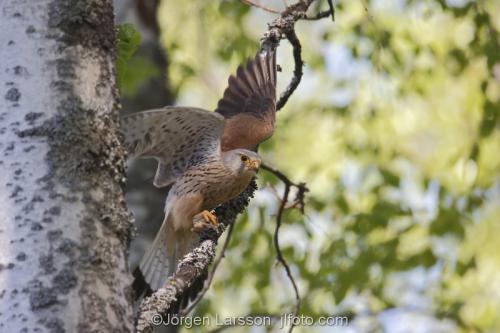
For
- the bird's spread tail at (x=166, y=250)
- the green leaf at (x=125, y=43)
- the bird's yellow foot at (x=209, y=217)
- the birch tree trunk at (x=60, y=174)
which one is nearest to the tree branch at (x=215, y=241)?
the bird's yellow foot at (x=209, y=217)

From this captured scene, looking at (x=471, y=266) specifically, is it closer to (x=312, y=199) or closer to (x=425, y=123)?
(x=312, y=199)

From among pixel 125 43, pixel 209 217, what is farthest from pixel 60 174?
pixel 209 217

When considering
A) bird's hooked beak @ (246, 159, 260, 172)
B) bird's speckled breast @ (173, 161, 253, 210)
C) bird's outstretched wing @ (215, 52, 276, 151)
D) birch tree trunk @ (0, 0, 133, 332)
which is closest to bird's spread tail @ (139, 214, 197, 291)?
bird's speckled breast @ (173, 161, 253, 210)

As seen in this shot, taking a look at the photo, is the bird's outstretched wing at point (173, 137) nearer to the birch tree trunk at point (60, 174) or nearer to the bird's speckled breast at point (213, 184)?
the bird's speckled breast at point (213, 184)

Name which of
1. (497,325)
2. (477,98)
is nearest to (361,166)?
(477,98)

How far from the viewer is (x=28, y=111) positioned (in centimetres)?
191

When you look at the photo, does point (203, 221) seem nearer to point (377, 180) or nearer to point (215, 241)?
point (215, 241)

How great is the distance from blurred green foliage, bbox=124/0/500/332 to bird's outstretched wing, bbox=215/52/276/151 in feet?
1.11

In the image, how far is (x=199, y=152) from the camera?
4402mm

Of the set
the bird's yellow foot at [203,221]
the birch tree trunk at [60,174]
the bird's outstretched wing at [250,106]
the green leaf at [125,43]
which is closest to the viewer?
the birch tree trunk at [60,174]

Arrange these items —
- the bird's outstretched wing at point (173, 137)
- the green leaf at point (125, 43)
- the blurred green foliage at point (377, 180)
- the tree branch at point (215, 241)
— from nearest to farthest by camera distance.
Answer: the tree branch at point (215, 241) < the green leaf at point (125, 43) < the bird's outstretched wing at point (173, 137) < the blurred green foliage at point (377, 180)

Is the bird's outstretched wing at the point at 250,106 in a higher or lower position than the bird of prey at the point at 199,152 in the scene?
higher

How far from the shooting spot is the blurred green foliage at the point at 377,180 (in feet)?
19.4

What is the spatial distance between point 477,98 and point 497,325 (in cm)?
248
